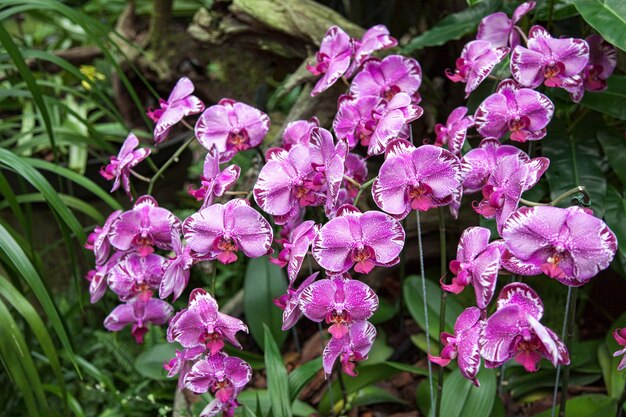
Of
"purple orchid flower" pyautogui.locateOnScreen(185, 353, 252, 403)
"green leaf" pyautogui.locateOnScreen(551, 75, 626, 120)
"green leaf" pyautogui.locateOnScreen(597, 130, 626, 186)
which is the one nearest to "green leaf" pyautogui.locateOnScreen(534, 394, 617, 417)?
"green leaf" pyautogui.locateOnScreen(597, 130, 626, 186)

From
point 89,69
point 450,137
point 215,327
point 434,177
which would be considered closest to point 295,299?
point 215,327

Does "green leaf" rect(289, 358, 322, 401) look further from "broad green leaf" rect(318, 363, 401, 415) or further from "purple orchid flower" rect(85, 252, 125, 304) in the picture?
"purple orchid flower" rect(85, 252, 125, 304)

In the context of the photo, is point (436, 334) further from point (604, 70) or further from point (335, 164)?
point (335, 164)

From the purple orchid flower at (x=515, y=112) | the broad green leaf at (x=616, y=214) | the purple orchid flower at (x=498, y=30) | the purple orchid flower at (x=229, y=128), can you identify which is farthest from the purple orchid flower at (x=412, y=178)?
→ the broad green leaf at (x=616, y=214)

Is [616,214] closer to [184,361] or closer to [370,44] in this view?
[370,44]

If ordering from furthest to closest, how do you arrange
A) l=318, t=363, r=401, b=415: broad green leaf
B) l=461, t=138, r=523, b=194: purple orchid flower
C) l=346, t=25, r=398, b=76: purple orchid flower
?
l=318, t=363, r=401, b=415: broad green leaf
l=346, t=25, r=398, b=76: purple orchid flower
l=461, t=138, r=523, b=194: purple orchid flower

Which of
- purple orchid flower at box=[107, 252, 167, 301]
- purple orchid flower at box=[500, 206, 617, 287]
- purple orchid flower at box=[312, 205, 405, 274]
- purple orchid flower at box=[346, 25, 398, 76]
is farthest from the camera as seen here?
purple orchid flower at box=[346, 25, 398, 76]
